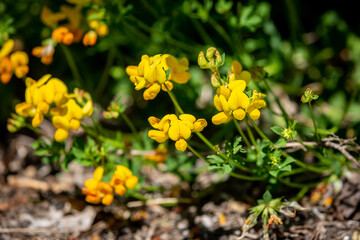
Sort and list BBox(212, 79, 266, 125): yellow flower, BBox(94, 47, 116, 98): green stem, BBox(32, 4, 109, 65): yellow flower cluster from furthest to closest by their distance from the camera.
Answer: BBox(94, 47, 116, 98): green stem
BBox(32, 4, 109, 65): yellow flower cluster
BBox(212, 79, 266, 125): yellow flower

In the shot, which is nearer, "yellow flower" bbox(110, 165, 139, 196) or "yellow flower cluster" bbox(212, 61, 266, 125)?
"yellow flower cluster" bbox(212, 61, 266, 125)

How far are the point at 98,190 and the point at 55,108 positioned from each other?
0.55 metres

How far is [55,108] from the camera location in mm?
2387

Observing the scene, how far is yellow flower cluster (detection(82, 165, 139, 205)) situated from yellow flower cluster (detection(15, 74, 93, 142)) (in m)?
0.31

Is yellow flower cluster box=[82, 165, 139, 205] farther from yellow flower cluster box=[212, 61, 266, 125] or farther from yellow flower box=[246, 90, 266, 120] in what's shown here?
yellow flower box=[246, 90, 266, 120]

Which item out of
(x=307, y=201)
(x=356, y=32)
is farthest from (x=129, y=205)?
(x=356, y=32)

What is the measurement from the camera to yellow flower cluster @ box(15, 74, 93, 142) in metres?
2.33

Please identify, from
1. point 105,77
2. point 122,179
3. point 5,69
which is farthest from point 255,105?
point 105,77

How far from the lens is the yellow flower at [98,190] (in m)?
2.41

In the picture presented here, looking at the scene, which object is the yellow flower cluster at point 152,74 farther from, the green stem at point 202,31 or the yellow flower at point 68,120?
the green stem at point 202,31

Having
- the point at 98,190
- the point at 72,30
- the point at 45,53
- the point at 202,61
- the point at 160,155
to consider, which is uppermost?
the point at 72,30

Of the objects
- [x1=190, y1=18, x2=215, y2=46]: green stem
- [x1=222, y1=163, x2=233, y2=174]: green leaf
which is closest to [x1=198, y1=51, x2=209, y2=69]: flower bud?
[x1=222, y1=163, x2=233, y2=174]: green leaf

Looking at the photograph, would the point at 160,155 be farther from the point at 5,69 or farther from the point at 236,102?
the point at 5,69

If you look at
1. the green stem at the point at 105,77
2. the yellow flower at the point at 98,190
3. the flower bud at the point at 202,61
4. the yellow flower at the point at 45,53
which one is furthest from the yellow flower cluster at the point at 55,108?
the green stem at the point at 105,77
